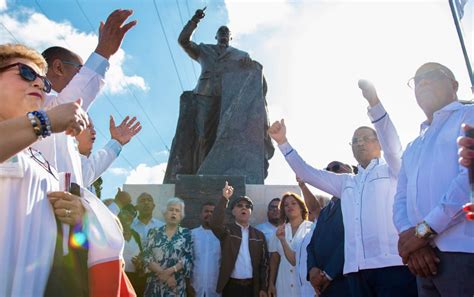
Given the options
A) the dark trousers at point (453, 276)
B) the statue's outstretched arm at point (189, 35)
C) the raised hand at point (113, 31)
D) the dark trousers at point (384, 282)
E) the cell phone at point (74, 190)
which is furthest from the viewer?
the statue's outstretched arm at point (189, 35)

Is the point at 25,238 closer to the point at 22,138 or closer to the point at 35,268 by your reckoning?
the point at 35,268

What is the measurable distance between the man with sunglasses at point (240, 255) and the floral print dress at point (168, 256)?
36 cm

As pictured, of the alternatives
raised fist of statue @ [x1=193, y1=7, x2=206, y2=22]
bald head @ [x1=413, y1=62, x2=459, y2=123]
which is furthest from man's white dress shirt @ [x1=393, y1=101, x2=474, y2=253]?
raised fist of statue @ [x1=193, y1=7, x2=206, y2=22]

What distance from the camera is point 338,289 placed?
329cm

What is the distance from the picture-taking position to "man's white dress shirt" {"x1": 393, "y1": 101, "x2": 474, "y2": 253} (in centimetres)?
210

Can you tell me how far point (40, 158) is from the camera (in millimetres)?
1604

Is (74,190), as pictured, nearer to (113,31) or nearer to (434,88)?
(113,31)

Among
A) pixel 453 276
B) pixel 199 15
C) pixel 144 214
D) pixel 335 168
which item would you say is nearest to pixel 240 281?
pixel 335 168

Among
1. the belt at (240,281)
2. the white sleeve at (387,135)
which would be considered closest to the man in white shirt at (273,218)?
the belt at (240,281)

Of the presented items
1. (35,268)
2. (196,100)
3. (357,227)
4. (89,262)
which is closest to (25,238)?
(35,268)

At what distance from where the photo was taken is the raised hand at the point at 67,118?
143 cm

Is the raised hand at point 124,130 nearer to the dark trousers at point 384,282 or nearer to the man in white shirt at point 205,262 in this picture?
the dark trousers at point 384,282

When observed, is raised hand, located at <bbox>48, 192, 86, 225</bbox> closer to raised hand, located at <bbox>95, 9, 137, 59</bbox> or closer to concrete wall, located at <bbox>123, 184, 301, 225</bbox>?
raised hand, located at <bbox>95, 9, 137, 59</bbox>

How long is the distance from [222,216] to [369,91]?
8.55ft
